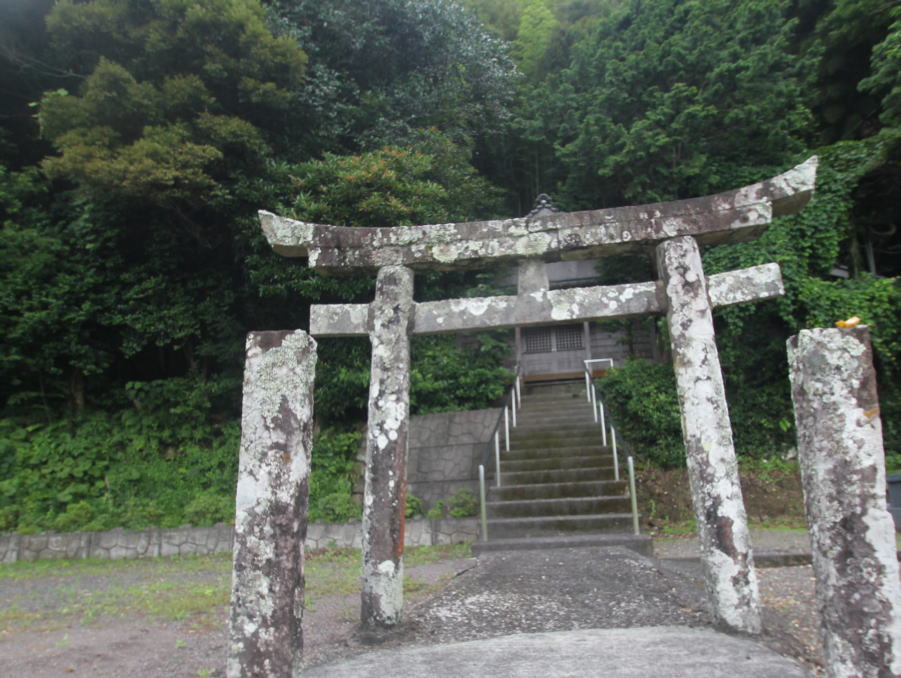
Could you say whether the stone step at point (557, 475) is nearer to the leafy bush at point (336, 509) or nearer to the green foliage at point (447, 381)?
the green foliage at point (447, 381)

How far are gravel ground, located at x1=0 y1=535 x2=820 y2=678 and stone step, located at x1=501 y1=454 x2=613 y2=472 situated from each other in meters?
2.82

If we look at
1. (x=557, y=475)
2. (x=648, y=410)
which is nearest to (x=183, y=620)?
(x=557, y=475)

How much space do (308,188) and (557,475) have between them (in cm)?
670

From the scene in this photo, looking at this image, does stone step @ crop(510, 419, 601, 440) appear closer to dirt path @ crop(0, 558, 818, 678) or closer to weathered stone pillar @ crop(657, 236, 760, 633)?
dirt path @ crop(0, 558, 818, 678)

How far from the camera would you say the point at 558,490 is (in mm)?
9023

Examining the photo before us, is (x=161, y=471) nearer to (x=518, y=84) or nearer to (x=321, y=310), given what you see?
(x=321, y=310)

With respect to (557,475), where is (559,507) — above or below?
below

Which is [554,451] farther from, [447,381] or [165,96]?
[165,96]

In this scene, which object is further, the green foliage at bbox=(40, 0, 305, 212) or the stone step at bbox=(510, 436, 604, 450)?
the stone step at bbox=(510, 436, 604, 450)

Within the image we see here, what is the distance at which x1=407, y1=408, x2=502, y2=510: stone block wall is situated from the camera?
10578 millimetres

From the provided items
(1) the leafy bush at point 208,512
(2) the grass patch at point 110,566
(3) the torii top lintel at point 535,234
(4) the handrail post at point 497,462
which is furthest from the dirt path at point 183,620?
(3) the torii top lintel at point 535,234

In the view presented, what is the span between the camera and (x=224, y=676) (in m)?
3.80

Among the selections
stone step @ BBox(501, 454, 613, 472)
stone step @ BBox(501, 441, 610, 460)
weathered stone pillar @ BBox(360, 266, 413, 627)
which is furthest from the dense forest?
weathered stone pillar @ BBox(360, 266, 413, 627)

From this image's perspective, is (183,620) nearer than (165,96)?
Yes
